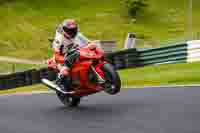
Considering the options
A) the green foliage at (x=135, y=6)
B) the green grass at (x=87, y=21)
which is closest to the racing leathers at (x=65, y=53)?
the green grass at (x=87, y=21)

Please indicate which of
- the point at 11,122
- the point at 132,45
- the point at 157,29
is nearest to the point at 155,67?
the point at 132,45

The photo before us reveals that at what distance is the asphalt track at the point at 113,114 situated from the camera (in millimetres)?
9672

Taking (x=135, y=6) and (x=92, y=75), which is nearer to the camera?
(x=92, y=75)

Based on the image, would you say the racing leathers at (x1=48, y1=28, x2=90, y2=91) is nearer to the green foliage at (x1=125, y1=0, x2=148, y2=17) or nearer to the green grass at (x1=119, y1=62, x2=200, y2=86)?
the green grass at (x1=119, y1=62, x2=200, y2=86)

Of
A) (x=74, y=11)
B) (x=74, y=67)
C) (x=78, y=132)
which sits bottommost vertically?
(x=78, y=132)

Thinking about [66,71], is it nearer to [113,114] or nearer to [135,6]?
[113,114]

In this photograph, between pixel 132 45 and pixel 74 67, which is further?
pixel 132 45

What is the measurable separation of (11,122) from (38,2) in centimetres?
4988

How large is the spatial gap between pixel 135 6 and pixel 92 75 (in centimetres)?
4895

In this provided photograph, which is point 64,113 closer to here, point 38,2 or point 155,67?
point 155,67

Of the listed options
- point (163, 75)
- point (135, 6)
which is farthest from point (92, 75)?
point (135, 6)

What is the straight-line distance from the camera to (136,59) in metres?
24.4

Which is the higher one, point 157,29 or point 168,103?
point 157,29

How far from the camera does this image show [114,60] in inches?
953
